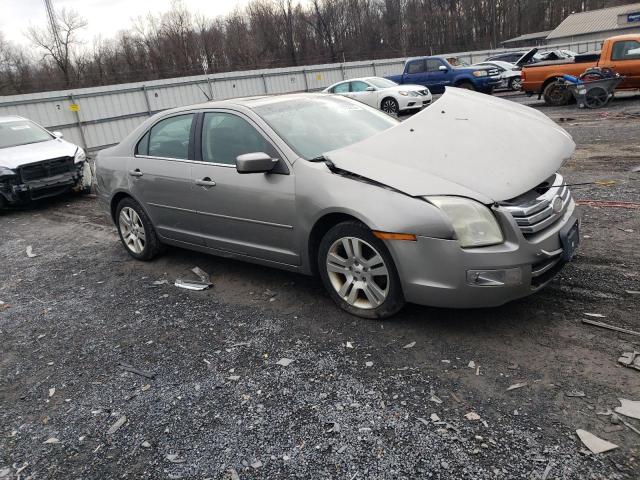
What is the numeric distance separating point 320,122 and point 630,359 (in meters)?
2.85

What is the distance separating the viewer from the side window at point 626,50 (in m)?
13.8

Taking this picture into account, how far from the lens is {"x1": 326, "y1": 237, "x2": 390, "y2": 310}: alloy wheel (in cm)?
353

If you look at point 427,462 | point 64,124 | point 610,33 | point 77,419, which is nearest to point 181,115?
point 77,419

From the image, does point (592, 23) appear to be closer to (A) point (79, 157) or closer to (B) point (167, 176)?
(A) point (79, 157)

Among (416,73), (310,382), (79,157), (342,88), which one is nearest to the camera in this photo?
(310,382)

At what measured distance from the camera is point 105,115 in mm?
20562

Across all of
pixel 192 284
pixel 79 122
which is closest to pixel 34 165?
pixel 192 284

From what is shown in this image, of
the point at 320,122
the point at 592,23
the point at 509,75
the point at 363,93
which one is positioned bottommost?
the point at 509,75

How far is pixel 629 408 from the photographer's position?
2.51m

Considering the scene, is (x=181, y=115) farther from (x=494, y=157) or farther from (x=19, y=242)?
(x=19, y=242)

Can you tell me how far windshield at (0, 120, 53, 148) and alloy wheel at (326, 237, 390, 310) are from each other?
8.72m

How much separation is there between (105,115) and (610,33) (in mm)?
49305

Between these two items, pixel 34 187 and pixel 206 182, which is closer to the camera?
pixel 206 182

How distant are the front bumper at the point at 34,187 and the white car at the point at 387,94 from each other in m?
10.6
